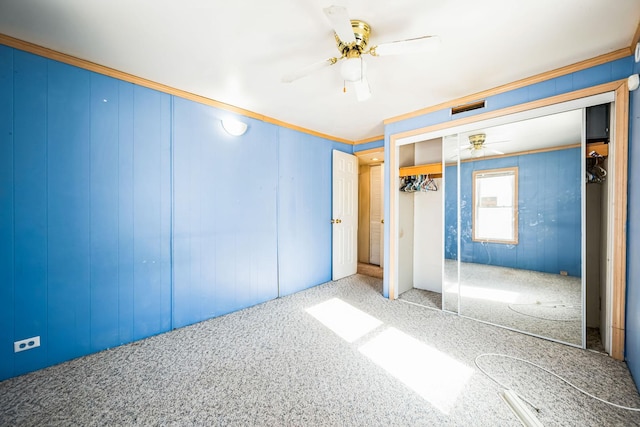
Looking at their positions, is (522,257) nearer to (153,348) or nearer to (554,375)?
(554,375)

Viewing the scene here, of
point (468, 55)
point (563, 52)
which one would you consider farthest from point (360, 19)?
point (563, 52)

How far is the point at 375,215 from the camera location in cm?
569

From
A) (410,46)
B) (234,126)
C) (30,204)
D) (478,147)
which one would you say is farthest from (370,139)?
(30,204)

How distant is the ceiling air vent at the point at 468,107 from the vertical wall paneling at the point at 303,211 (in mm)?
2005

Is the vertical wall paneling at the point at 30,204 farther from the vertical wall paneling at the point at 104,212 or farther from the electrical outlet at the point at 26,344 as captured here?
the vertical wall paneling at the point at 104,212

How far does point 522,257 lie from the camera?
107 inches

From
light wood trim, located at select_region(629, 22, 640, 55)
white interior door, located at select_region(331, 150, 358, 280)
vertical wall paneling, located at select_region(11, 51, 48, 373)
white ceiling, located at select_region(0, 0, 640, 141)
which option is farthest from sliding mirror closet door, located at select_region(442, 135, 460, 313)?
vertical wall paneling, located at select_region(11, 51, 48, 373)

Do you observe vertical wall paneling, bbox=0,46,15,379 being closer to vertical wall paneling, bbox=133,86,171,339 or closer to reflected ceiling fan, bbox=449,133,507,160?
vertical wall paneling, bbox=133,86,171,339

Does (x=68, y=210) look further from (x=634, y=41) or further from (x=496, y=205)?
(x=634, y=41)

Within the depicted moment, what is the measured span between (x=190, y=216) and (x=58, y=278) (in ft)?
3.73

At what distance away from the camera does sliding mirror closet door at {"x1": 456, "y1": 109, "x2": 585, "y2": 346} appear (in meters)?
2.34

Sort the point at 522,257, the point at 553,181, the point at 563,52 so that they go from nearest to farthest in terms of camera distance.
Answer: the point at 563,52 → the point at 553,181 → the point at 522,257

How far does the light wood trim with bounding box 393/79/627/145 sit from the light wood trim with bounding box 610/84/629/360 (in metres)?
0.09

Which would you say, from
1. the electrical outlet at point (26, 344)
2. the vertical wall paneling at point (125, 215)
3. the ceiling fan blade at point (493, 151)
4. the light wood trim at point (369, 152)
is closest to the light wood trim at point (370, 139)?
the light wood trim at point (369, 152)
